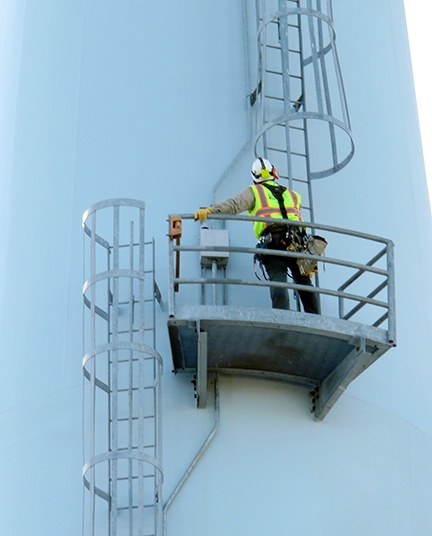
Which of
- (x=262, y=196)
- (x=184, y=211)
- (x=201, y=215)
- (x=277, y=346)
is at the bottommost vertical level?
(x=277, y=346)

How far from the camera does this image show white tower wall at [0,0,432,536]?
1257 centimetres

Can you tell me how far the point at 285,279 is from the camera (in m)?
12.9

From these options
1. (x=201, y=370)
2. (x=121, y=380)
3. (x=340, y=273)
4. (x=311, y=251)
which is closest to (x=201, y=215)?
(x=311, y=251)

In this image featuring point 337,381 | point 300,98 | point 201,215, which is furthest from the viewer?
point 300,98

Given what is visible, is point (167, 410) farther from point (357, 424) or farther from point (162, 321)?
point (357, 424)

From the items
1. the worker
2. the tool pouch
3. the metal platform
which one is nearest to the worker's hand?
the worker

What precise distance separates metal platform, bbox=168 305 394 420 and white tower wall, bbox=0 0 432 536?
194 mm

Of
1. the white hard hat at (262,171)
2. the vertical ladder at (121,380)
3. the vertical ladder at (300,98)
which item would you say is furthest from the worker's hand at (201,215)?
the vertical ladder at (300,98)

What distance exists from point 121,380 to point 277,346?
1.44m

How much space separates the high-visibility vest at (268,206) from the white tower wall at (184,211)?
0.68 meters

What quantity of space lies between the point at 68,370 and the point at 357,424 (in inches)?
105

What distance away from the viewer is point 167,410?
42.2 ft

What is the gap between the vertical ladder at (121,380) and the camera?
1188 cm

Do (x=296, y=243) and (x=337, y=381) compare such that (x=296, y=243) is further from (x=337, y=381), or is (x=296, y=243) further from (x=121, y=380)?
(x=121, y=380)
